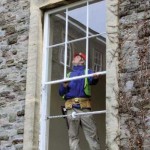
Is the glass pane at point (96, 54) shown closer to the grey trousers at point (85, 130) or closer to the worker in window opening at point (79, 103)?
the worker in window opening at point (79, 103)

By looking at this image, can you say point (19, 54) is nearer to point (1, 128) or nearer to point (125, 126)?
point (1, 128)

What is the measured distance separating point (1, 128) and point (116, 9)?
8.50 feet

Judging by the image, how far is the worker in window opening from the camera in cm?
675

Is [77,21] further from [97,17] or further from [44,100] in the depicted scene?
[44,100]

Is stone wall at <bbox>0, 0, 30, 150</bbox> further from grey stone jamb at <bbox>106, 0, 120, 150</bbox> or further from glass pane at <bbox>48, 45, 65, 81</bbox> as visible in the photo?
grey stone jamb at <bbox>106, 0, 120, 150</bbox>

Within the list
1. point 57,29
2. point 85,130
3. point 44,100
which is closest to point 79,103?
point 85,130

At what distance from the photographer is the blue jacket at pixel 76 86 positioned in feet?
22.5

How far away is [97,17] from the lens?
7227 millimetres

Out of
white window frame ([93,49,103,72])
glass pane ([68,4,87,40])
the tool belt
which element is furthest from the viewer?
white window frame ([93,49,103,72])

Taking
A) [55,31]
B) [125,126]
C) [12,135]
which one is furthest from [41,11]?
[125,126]

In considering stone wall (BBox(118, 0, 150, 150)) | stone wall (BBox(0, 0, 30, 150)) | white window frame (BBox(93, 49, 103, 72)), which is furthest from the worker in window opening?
stone wall (BBox(0, 0, 30, 150))

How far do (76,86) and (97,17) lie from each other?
3.62ft

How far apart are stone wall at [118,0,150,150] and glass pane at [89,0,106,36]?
54cm

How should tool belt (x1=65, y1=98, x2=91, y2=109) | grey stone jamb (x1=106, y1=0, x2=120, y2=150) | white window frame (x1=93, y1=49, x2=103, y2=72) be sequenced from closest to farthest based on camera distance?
grey stone jamb (x1=106, y1=0, x2=120, y2=150) < tool belt (x1=65, y1=98, x2=91, y2=109) < white window frame (x1=93, y1=49, x2=103, y2=72)
